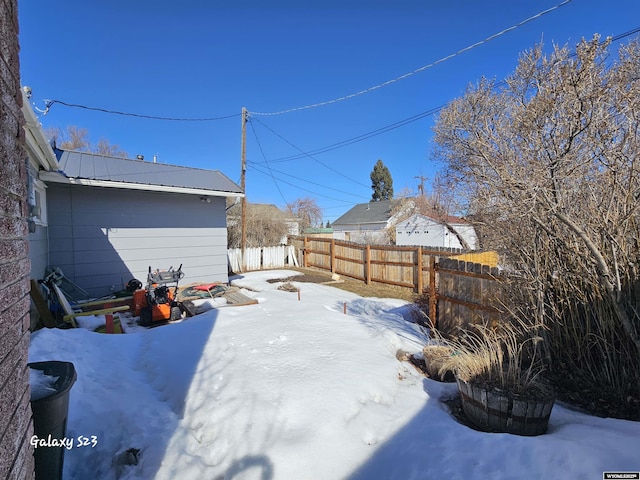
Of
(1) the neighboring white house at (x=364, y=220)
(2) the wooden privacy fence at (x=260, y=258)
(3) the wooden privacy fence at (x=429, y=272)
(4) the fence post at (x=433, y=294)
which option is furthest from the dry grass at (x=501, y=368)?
(1) the neighboring white house at (x=364, y=220)

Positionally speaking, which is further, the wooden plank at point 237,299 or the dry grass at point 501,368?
the wooden plank at point 237,299

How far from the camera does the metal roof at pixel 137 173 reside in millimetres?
7156

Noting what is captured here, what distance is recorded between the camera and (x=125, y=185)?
7.27 m

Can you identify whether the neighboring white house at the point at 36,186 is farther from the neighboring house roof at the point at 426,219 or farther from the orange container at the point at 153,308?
the neighboring house roof at the point at 426,219

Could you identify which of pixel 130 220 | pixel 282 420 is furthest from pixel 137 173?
pixel 282 420

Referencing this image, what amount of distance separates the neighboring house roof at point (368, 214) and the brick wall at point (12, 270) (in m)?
28.8

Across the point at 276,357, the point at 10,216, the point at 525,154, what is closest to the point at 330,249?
the point at 276,357

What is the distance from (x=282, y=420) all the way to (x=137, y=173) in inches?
305

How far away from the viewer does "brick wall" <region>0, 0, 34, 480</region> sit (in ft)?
3.73

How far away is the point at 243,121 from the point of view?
44.3 feet

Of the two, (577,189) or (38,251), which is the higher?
(577,189)

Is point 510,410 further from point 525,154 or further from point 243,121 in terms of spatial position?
point 243,121

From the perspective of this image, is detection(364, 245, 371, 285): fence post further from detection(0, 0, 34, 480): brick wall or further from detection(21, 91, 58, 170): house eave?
detection(0, 0, 34, 480): brick wall

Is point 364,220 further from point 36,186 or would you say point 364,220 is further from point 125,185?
point 36,186
